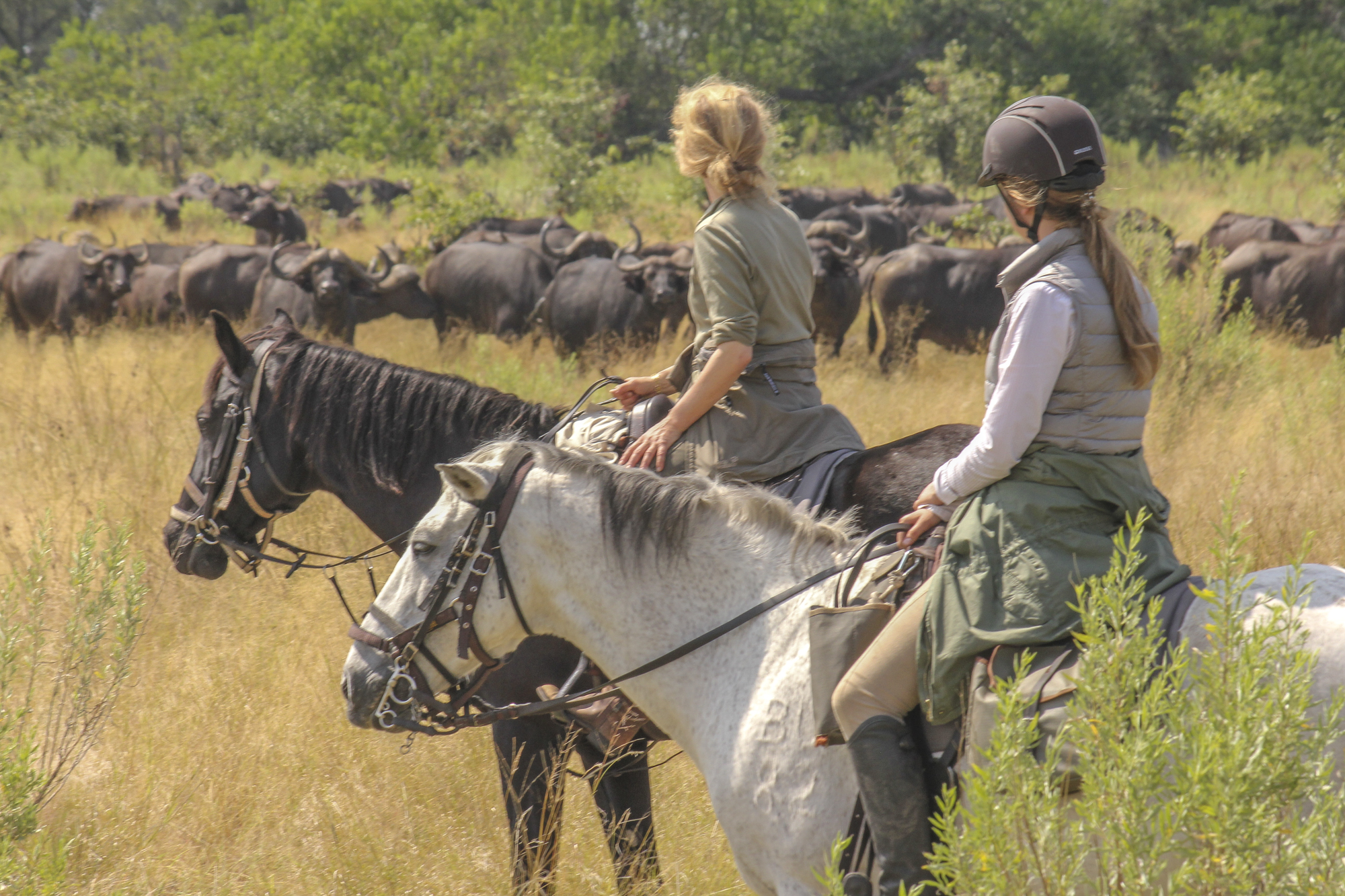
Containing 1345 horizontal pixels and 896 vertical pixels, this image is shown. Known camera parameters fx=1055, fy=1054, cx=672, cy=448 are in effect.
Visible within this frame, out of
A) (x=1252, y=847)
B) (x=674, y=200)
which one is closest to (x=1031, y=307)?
(x=1252, y=847)

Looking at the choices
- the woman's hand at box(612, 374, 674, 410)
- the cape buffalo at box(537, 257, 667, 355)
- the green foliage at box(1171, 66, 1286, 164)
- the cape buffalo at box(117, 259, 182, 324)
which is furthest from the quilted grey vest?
the green foliage at box(1171, 66, 1286, 164)

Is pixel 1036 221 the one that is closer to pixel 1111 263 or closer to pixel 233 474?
pixel 1111 263

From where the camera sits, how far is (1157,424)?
8102mm

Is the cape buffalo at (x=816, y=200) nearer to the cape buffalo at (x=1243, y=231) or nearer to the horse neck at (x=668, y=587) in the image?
the cape buffalo at (x=1243, y=231)

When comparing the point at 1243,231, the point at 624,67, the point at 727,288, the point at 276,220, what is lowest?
the point at 276,220

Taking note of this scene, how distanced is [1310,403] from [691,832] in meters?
6.84

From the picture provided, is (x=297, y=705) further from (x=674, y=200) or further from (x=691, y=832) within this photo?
(x=674, y=200)

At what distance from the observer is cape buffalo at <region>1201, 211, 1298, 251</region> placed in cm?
1647

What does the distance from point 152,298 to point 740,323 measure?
13.0 meters

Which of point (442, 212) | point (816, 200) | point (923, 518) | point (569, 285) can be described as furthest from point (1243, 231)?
point (923, 518)

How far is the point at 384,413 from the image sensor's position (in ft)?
12.5

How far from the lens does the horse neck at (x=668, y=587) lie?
2.56m

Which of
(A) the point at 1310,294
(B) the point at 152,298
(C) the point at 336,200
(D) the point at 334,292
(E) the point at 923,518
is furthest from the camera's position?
(C) the point at 336,200

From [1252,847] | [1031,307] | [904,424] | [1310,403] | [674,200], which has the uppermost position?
[1031,307]
